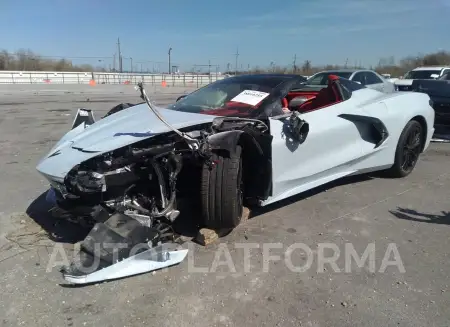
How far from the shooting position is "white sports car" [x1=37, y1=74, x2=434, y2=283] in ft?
10.2

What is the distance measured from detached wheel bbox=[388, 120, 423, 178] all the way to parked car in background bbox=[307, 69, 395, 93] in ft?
17.2

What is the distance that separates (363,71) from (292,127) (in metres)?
8.67

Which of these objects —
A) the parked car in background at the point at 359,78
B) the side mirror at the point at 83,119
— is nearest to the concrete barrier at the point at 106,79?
the parked car in background at the point at 359,78

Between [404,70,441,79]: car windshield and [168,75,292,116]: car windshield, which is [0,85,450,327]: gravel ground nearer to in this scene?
[168,75,292,116]: car windshield

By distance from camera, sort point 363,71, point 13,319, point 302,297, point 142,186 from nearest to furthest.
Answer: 1. point 13,319
2. point 302,297
3. point 142,186
4. point 363,71

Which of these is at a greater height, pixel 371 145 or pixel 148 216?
pixel 371 145

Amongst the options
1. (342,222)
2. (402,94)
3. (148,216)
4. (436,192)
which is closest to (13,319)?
(148,216)

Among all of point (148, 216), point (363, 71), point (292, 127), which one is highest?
point (363, 71)

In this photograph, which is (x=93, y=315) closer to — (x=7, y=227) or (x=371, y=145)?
(x=7, y=227)

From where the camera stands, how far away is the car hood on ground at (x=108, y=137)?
3.18m

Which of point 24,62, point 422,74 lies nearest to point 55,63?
point 24,62

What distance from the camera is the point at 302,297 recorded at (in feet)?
8.93

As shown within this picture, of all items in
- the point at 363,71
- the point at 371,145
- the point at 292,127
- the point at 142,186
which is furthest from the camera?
the point at 363,71

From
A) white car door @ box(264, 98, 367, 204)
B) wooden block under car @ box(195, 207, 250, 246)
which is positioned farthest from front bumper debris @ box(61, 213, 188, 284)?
white car door @ box(264, 98, 367, 204)
